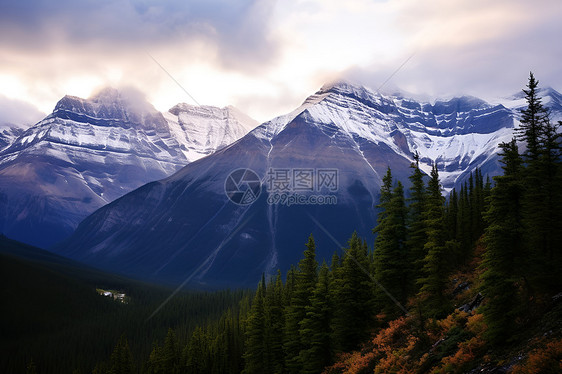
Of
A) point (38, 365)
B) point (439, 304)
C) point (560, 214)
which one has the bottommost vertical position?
point (38, 365)

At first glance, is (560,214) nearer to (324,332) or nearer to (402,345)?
(402,345)

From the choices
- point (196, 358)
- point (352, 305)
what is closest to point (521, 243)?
point (352, 305)

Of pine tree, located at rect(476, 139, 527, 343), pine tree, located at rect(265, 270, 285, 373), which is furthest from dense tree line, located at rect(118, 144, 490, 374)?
pine tree, located at rect(476, 139, 527, 343)

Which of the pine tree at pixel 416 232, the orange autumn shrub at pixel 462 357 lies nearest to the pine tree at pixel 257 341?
the pine tree at pixel 416 232

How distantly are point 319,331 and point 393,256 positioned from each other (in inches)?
484

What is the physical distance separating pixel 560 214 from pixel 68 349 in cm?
17471

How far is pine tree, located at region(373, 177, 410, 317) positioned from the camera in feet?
157

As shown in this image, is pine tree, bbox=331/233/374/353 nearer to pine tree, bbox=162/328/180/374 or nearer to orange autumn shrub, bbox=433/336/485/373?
orange autumn shrub, bbox=433/336/485/373

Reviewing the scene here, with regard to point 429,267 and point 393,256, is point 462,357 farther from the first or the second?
point 393,256

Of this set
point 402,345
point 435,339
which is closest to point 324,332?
point 402,345

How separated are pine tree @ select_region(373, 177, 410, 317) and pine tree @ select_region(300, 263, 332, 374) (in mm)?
6351

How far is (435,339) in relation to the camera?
35.4 metres

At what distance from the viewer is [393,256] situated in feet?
158

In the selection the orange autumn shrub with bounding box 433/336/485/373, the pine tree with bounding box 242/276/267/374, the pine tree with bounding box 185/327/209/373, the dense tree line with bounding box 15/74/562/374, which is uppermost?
the dense tree line with bounding box 15/74/562/374
